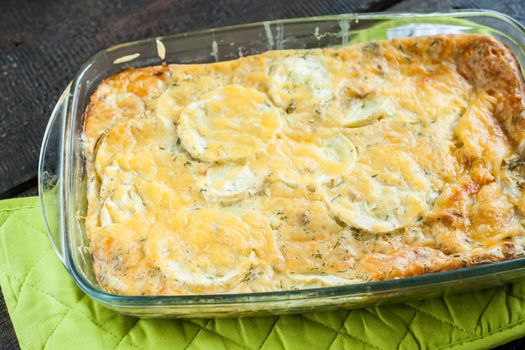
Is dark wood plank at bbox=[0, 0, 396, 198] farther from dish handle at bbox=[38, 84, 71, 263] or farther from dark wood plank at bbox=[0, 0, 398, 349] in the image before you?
dish handle at bbox=[38, 84, 71, 263]

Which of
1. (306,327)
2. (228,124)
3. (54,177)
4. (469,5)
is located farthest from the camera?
(469,5)

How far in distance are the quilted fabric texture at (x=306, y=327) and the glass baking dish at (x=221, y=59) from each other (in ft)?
0.25

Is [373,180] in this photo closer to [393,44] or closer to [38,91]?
[393,44]

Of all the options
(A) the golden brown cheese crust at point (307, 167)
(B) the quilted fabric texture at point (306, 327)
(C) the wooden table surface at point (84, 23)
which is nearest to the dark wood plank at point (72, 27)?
(C) the wooden table surface at point (84, 23)

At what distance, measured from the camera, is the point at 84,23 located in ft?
11.1

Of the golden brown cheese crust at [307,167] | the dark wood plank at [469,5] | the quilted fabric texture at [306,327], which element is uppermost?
the dark wood plank at [469,5]

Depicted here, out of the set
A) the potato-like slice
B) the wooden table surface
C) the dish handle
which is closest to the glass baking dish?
the dish handle

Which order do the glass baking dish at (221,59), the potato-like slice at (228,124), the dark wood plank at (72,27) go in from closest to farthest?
the glass baking dish at (221,59)
the potato-like slice at (228,124)
the dark wood plank at (72,27)

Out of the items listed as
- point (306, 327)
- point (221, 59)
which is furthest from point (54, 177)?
point (306, 327)

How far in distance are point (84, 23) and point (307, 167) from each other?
163 cm

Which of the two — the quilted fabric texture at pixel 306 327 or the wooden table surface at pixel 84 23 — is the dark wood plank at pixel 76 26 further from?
the quilted fabric texture at pixel 306 327

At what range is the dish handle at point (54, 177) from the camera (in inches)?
91.1

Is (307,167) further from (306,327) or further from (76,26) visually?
(76,26)

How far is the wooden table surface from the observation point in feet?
10.4
